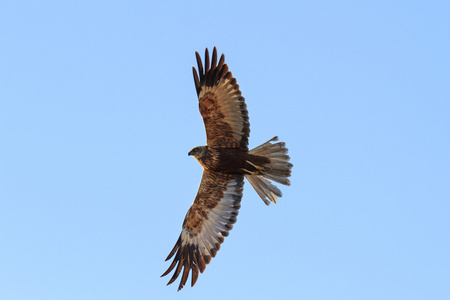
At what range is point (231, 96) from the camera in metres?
11.2

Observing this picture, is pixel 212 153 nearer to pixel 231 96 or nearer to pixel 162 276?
pixel 231 96

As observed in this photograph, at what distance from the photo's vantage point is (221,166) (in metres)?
11.5

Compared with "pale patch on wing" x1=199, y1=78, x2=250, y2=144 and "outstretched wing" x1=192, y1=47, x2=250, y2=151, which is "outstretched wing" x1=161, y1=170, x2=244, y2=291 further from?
"pale patch on wing" x1=199, y1=78, x2=250, y2=144

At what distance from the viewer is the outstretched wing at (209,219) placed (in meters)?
11.8

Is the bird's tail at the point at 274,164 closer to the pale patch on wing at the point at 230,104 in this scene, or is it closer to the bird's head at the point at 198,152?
the pale patch on wing at the point at 230,104

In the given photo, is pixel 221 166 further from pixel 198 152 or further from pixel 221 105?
pixel 221 105

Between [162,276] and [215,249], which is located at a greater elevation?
[215,249]

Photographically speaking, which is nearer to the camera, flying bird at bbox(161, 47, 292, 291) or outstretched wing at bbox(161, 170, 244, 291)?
flying bird at bbox(161, 47, 292, 291)

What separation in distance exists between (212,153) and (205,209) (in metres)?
1.32

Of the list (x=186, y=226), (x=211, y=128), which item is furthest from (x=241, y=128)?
(x=186, y=226)

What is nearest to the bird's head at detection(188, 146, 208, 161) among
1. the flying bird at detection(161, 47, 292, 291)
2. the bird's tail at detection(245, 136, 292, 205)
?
the flying bird at detection(161, 47, 292, 291)

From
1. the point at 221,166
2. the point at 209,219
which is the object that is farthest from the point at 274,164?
the point at 209,219

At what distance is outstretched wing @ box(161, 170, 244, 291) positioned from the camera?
11.8m

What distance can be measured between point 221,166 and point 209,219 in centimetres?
122
